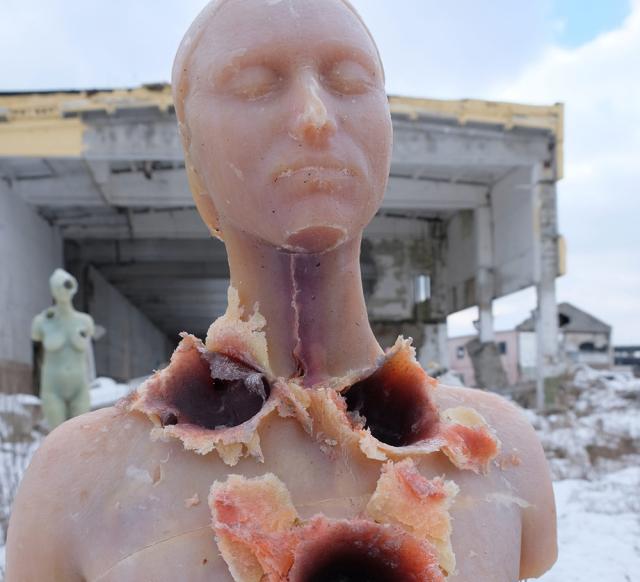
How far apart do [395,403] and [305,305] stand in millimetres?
229

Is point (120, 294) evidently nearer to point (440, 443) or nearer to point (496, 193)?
point (496, 193)

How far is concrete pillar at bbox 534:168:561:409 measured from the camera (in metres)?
9.62

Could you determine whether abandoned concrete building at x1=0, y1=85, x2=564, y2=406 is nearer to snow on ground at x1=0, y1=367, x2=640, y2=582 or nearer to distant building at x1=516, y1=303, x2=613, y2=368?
snow on ground at x1=0, y1=367, x2=640, y2=582

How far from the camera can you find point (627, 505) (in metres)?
4.12

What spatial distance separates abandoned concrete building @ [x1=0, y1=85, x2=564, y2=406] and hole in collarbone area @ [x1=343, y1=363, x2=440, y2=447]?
25.1 ft

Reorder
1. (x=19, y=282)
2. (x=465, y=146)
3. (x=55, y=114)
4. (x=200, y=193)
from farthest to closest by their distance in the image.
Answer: (x=19, y=282) < (x=465, y=146) < (x=55, y=114) < (x=200, y=193)

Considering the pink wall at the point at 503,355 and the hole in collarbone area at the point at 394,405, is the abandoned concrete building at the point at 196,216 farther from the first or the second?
the pink wall at the point at 503,355

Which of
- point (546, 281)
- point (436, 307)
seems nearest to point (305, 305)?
point (546, 281)

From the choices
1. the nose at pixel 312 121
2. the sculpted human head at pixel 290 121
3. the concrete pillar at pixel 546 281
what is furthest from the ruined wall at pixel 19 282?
the nose at pixel 312 121

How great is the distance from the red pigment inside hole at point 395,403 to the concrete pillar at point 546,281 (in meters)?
9.22

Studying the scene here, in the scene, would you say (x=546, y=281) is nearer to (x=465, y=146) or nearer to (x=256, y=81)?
(x=465, y=146)

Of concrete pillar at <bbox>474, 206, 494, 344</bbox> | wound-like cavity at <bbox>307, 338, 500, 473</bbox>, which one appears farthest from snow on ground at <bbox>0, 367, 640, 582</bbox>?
wound-like cavity at <bbox>307, 338, 500, 473</bbox>

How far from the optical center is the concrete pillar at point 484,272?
37.3 ft

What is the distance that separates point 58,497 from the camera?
1006 mm
